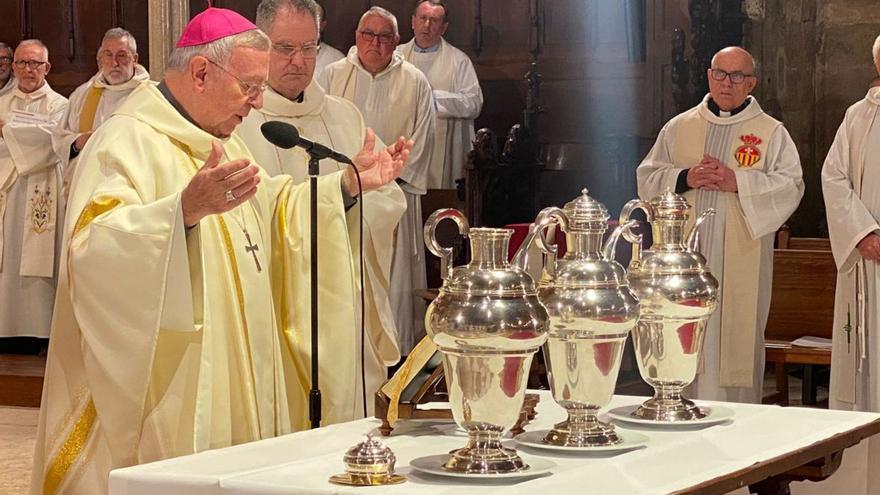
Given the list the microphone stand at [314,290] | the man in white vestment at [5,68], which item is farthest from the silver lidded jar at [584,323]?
the man in white vestment at [5,68]

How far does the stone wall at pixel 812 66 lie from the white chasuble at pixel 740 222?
2727 mm

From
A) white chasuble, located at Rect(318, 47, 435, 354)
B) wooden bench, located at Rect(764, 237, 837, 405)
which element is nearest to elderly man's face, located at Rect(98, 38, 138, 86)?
white chasuble, located at Rect(318, 47, 435, 354)

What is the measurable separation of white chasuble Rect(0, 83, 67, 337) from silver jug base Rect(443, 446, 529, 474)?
810 cm

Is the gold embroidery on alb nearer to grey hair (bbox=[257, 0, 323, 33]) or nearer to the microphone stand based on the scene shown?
grey hair (bbox=[257, 0, 323, 33])

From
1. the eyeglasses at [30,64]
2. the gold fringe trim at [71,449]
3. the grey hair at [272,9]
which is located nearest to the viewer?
the gold fringe trim at [71,449]

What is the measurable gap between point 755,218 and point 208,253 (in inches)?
168

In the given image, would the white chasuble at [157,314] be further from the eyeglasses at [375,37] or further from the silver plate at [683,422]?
the eyeglasses at [375,37]

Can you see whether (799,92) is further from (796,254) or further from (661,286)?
(661,286)

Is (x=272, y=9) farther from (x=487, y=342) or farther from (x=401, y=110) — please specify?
(x=401, y=110)

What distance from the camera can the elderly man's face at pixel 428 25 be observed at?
10441mm

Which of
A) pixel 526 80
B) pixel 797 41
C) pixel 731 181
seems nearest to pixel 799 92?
pixel 797 41

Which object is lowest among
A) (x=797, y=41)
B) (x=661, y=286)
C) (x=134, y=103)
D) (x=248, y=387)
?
(x=248, y=387)

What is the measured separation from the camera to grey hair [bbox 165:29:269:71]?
4156 mm

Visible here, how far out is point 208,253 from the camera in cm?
417
